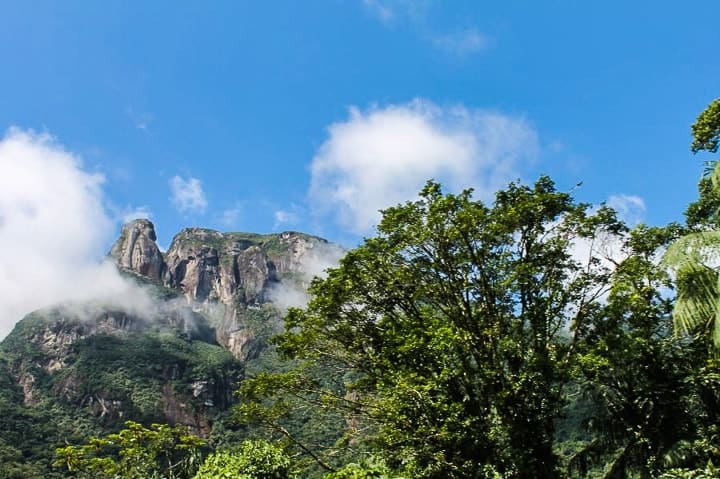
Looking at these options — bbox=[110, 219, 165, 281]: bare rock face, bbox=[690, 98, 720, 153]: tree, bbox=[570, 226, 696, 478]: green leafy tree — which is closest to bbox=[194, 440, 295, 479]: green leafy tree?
bbox=[570, 226, 696, 478]: green leafy tree

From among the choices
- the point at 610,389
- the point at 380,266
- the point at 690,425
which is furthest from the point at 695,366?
the point at 380,266

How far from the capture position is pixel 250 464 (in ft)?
26.9

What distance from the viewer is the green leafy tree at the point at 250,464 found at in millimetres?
8102

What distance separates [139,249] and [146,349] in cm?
5184

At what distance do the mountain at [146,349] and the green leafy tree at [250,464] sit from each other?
62.1 m

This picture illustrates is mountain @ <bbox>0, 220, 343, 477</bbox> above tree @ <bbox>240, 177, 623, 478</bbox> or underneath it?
above

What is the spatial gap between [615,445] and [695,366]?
3723 millimetres

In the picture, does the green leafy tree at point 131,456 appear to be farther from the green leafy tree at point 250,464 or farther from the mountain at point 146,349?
the mountain at point 146,349

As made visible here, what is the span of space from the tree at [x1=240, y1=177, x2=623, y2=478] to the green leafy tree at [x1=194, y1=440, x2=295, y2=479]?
10.2 feet

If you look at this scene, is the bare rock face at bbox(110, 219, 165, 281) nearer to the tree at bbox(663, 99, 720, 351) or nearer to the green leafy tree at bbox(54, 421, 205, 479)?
the green leafy tree at bbox(54, 421, 205, 479)

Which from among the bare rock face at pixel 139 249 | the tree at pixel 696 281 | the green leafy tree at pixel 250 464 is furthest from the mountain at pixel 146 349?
the tree at pixel 696 281

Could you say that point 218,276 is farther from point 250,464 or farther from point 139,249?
point 250,464

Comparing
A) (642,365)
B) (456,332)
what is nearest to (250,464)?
(456,332)

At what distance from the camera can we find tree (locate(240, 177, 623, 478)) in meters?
11.2
